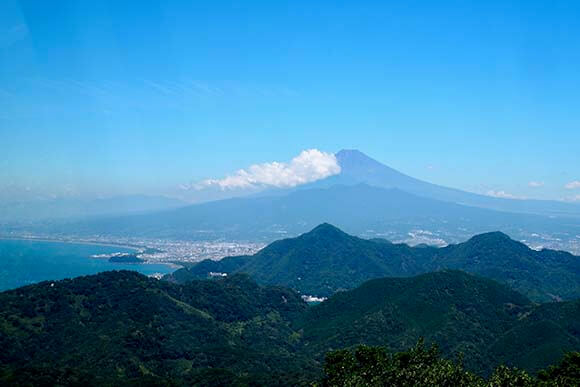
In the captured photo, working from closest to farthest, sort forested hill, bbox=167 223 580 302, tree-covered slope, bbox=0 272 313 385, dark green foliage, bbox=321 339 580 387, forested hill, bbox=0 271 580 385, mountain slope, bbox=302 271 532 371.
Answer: dark green foliage, bbox=321 339 580 387, tree-covered slope, bbox=0 272 313 385, forested hill, bbox=0 271 580 385, mountain slope, bbox=302 271 532 371, forested hill, bbox=167 223 580 302

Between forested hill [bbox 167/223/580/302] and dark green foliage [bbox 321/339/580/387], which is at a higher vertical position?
dark green foliage [bbox 321/339/580/387]

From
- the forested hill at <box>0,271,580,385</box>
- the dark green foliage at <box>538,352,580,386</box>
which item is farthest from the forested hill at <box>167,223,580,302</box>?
the dark green foliage at <box>538,352,580,386</box>

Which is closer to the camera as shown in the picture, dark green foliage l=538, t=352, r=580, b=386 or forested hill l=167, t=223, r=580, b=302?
dark green foliage l=538, t=352, r=580, b=386

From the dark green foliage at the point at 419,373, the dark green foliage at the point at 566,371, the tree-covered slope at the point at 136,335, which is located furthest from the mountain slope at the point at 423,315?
the dark green foliage at the point at 419,373

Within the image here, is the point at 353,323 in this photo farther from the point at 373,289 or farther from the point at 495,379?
the point at 495,379

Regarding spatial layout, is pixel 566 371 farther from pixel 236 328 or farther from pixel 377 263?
pixel 377 263

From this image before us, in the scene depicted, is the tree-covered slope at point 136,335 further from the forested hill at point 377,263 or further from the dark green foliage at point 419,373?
the forested hill at point 377,263

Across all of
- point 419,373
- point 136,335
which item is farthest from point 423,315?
point 419,373

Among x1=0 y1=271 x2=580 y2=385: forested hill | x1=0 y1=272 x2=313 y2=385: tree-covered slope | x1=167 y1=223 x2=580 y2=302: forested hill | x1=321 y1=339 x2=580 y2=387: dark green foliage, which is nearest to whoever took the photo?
x1=321 y1=339 x2=580 y2=387: dark green foliage

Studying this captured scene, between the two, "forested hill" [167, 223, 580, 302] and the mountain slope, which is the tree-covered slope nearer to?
the mountain slope

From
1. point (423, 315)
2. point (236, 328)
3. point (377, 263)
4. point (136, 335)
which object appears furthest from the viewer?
point (377, 263)
